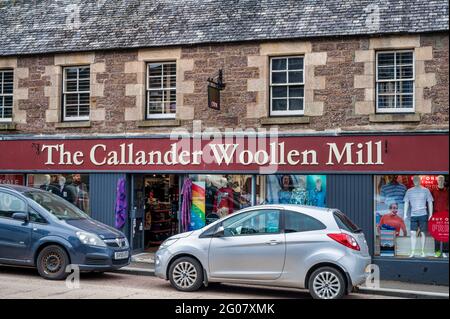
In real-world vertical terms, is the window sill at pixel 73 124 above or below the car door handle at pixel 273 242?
above

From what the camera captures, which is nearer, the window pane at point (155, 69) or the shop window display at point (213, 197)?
the shop window display at point (213, 197)

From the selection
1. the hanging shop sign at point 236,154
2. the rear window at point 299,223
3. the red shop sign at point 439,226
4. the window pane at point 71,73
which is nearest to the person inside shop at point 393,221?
the red shop sign at point 439,226

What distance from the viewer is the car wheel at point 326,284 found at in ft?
34.6

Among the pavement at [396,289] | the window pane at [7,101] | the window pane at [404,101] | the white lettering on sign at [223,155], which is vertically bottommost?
the pavement at [396,289]

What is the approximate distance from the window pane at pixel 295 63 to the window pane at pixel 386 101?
6.52 feet

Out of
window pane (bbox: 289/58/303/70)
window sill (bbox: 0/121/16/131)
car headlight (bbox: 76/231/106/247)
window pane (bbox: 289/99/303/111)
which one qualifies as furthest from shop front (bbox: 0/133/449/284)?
car headlight (bbox: 76/231/106/247)

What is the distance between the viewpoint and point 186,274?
11.3 m

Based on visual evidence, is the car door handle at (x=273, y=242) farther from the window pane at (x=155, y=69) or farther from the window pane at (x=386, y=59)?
the window pane at (x=155, y=69)

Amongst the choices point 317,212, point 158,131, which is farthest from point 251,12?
point 317,212

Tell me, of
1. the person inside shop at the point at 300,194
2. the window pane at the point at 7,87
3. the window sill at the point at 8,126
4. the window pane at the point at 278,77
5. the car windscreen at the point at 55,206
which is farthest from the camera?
the window pane at the point at 7,87

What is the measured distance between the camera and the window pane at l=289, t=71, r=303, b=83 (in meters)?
14.9
